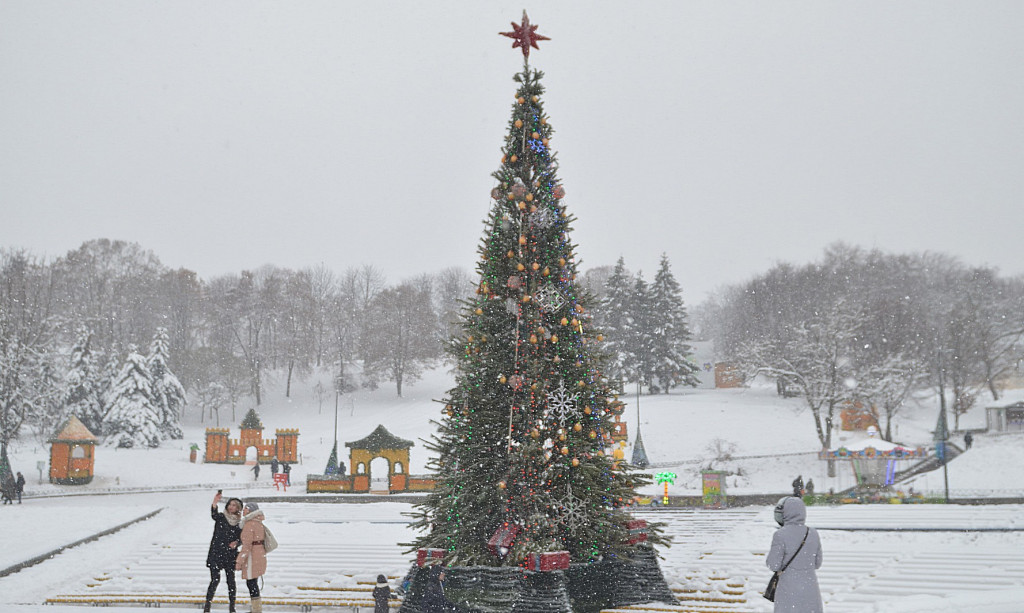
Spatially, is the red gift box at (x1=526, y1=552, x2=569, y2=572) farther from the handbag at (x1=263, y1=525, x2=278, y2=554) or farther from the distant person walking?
the distant person walking

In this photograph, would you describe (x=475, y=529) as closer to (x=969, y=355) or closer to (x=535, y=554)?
(x=535, y=554)

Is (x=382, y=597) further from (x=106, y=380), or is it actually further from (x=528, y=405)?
(x=106, y=380)

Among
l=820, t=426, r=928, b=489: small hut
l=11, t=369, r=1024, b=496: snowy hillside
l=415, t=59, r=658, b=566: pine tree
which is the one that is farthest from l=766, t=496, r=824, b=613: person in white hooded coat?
l=820, t=426, r=928, b=489: small hut

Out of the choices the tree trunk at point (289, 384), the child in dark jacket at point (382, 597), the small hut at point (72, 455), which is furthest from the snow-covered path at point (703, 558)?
the tree trunk at point (289, 384)

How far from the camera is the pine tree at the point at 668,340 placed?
60.4 metres

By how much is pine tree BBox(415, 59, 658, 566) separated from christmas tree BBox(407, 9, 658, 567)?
2cm

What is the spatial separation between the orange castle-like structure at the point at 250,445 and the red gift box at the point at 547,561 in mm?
35494

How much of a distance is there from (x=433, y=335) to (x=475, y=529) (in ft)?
191

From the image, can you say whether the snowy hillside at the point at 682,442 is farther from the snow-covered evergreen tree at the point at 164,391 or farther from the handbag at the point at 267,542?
the handbag at the point at 267,542

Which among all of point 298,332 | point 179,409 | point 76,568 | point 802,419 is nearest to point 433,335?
point 298,332

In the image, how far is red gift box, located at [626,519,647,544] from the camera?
1068 centimetres

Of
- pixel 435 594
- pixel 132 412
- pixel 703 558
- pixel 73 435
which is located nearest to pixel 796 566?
pixel 435 594

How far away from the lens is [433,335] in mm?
68000

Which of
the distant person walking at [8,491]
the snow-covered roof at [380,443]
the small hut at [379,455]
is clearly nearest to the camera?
the distant person walking at [8,491]
